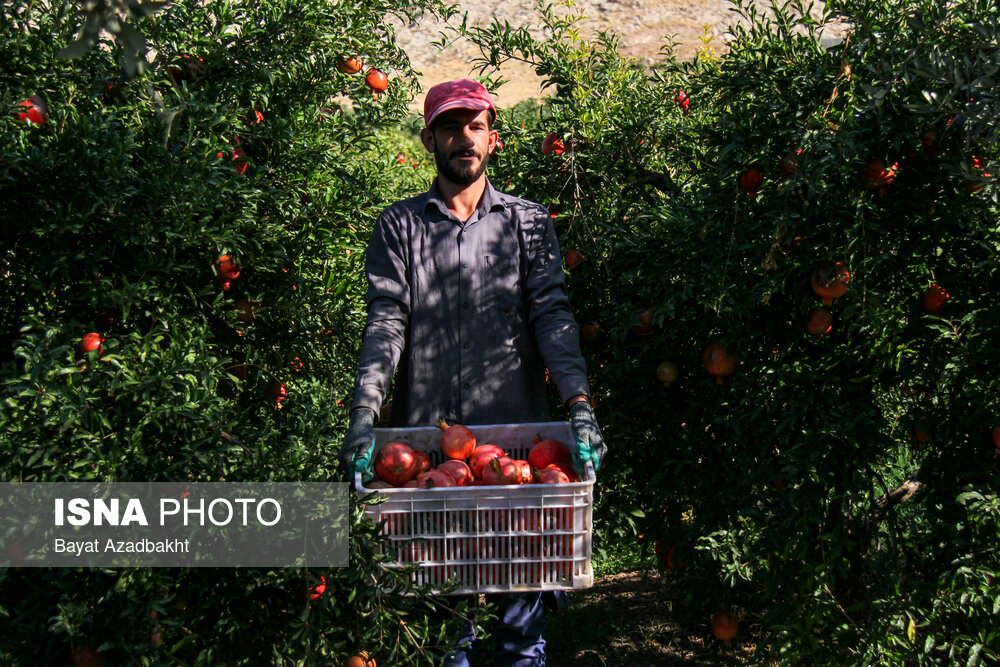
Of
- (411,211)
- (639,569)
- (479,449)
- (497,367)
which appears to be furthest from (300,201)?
(639,569)

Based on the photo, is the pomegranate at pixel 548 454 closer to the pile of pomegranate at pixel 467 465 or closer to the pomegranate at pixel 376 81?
the pile of pomegranate at pixel 467 465

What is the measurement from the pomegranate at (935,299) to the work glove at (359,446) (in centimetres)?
158

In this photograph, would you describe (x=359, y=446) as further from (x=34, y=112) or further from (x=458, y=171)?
(x=34, y=112)

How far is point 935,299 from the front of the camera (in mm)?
2584

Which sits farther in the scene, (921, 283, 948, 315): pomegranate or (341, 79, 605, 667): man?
(341, 79, 605, 667): man

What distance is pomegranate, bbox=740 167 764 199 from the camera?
2.77 meters

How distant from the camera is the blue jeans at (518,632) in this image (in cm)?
255

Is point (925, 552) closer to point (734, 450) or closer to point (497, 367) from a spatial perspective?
point (734, 450)

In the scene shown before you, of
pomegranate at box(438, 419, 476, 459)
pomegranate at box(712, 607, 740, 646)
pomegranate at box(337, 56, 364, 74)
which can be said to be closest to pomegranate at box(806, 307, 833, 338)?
pomegranate at box(438, 419, 476, 459)

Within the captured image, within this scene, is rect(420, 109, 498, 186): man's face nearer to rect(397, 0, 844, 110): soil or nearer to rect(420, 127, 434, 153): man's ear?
rect(420, 127, 434, 153): man's ear

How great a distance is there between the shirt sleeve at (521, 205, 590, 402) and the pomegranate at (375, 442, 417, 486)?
47 centimetres

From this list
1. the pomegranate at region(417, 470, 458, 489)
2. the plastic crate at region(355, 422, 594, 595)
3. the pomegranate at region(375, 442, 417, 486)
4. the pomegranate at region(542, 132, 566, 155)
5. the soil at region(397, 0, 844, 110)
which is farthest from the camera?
the soil at region(397, 0, 844, 110)

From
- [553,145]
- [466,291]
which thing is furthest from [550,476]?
[553,145]

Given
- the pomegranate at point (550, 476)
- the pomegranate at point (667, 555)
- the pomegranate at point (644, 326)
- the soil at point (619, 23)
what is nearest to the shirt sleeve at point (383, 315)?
the pomegranate at point (550, 476)
